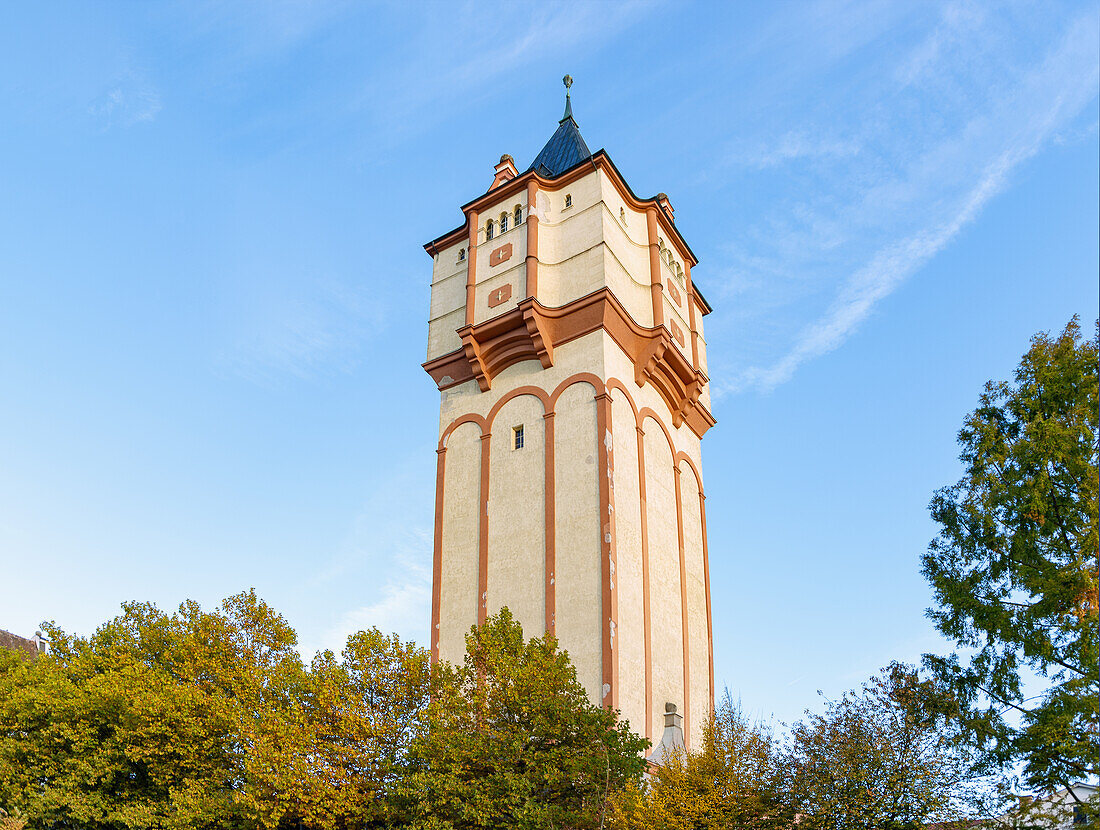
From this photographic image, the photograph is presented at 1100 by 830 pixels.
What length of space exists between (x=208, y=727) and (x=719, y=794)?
11608 millimetres

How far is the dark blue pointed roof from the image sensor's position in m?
37.4

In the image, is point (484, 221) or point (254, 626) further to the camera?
point (484, 221)

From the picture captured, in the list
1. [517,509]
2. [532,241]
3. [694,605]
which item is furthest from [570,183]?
[694,605]

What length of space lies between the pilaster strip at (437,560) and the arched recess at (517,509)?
6.20ft

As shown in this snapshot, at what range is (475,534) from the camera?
2948 cm

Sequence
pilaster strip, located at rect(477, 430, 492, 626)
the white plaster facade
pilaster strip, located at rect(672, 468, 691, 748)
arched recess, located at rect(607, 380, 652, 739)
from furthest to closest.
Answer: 1. pilaster strip, located at rect(672, 468, 691, 748)
2. pilaster strip, located at rect(477, 430, 492, 626)
3. the white plaster facade
4. arched recess, located at rect(607, 380, 652, 739)

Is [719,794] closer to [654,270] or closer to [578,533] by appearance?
[578,533]

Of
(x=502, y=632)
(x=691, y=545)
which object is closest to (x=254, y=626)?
(x=502, y=632)

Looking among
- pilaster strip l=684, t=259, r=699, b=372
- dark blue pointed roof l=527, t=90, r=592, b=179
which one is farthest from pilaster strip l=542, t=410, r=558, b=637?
dark blue pointed roof l=527, t=90, r=592, b=179

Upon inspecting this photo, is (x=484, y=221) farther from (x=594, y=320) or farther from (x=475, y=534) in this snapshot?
(x=475, y=534)

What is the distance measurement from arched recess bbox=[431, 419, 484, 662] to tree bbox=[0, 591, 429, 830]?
→ 5.15m

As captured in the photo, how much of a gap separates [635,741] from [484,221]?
67.1ft

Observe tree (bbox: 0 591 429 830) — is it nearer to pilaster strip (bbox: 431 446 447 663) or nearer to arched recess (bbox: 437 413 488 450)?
pilaster strip (bbox: 431 446 447 663)

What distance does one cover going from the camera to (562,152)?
38.7 metres
